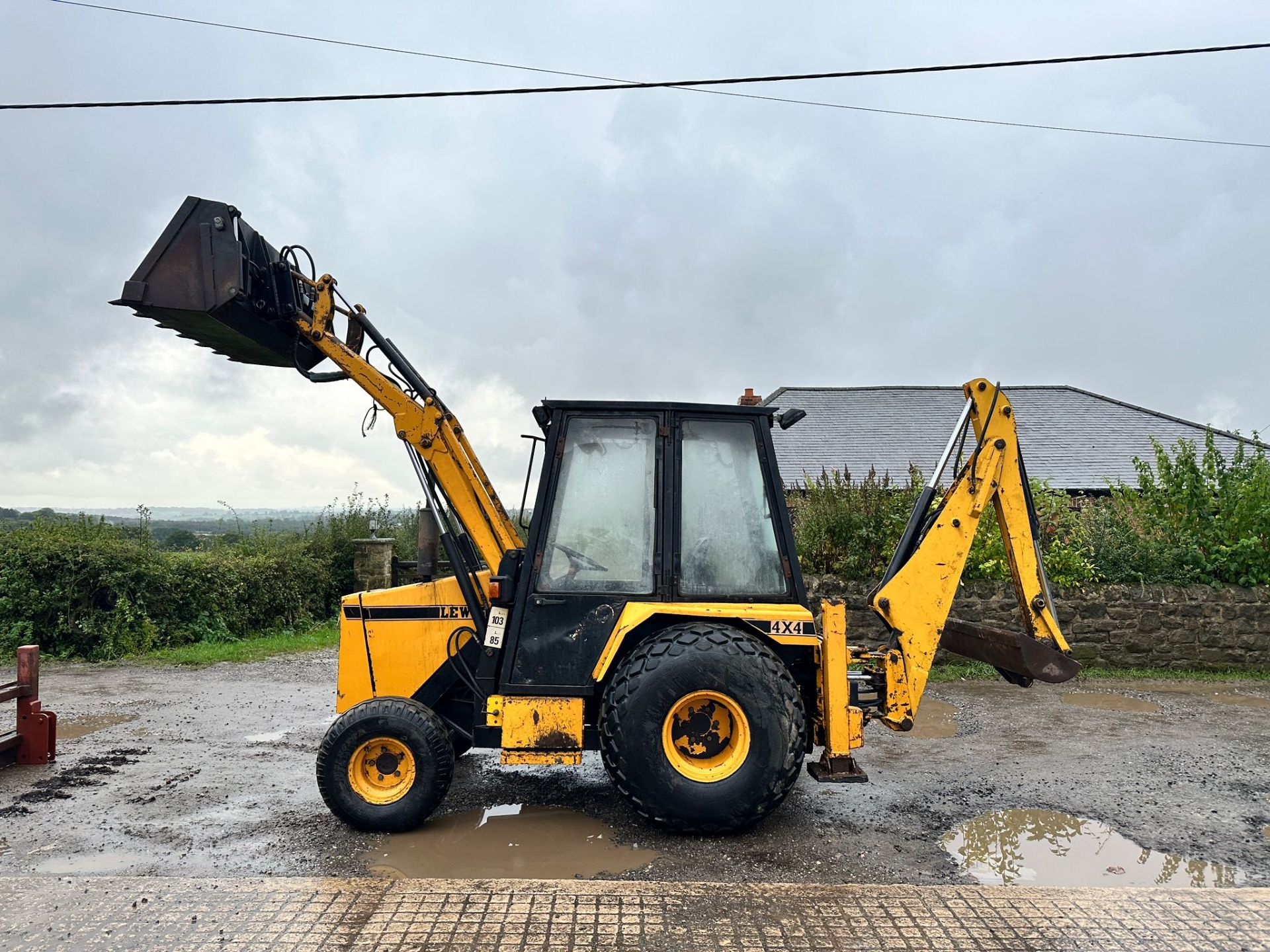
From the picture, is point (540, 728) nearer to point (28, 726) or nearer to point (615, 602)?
point (615, 602)

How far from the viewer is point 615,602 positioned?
16.6 ft

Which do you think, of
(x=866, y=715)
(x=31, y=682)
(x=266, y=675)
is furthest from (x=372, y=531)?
(x=866, y=715)

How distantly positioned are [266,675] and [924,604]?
7775 millimetres

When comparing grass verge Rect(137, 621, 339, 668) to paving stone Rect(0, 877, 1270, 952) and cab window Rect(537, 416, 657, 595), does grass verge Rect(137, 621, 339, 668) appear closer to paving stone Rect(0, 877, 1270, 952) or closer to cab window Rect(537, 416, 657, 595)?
paving stone Rect(0, 877, 1270, 952)

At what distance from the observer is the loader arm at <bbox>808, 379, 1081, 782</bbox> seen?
16.7 ft

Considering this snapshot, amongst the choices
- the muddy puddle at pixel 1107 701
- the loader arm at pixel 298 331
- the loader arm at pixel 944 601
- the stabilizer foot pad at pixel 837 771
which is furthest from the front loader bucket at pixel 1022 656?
the muddy puddle at pixel 1107 701

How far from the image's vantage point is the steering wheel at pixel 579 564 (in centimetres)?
513

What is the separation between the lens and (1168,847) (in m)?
4.89

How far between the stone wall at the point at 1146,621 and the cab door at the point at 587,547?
19.6 feet

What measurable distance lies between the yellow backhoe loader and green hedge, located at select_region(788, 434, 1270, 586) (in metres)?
5.23

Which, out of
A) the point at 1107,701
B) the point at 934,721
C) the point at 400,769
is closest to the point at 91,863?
the point at 400,769

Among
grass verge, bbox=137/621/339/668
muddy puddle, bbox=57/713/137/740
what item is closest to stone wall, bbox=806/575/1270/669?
grass verge, bbox=137/621/339/668

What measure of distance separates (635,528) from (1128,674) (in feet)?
26.4

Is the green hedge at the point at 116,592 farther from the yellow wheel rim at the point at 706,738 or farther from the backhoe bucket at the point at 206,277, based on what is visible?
the yellow wheel rim at the point at 706,738
